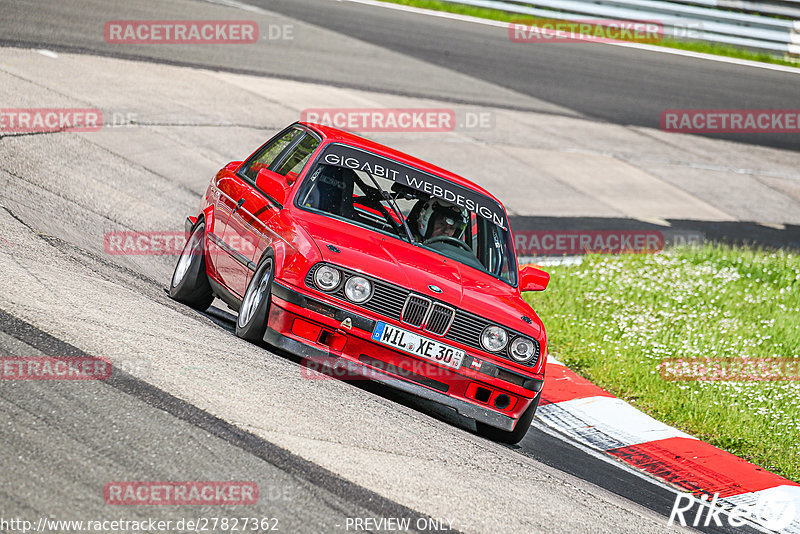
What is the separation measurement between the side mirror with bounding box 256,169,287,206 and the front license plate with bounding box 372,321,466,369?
1.39 meters

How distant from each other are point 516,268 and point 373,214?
1.11 metres

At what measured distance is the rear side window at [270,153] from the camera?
7652 mm

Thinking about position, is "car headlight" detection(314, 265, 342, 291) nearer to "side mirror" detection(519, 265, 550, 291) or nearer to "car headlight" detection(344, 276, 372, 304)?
"car headlight" detection(344, 276, 372, 304)

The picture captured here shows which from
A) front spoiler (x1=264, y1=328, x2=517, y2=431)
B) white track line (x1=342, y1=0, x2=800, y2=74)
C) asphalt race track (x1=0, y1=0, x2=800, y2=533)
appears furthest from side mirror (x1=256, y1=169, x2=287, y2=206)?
white track line (x1=342, y1=0, x2=800, y2=74)

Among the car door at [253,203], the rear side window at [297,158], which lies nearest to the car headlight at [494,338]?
the car door at [253,203]

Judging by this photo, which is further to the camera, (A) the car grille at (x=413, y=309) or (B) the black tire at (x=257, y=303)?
(B) the black tire at (x=257, y=303)

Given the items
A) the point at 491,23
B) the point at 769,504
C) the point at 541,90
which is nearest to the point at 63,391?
the point at 769,504

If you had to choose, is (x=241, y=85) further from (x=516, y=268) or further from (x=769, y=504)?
(x=769, y=504)

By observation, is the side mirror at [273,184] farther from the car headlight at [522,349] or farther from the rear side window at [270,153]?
the car headlight at [522,349]

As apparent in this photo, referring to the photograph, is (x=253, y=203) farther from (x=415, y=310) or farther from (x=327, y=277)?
(x=415, y=310)

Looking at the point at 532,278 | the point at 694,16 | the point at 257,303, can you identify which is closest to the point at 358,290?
the point at 257,303

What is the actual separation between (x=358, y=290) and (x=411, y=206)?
1567 millimetres

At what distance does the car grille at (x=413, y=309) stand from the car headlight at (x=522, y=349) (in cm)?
32

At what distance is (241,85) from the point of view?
51.6 feet
